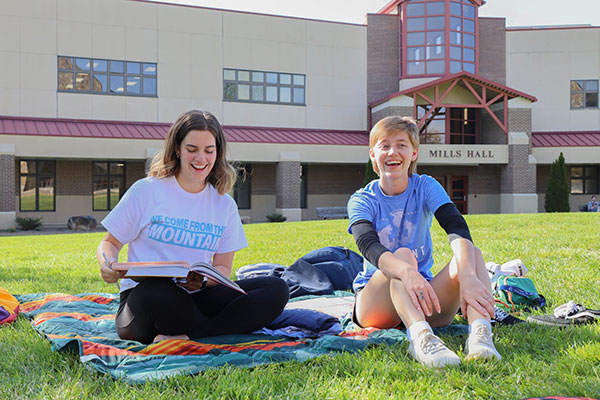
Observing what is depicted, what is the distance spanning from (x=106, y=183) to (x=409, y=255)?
83.8 ft

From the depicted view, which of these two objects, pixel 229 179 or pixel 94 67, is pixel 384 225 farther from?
pixel 94 67

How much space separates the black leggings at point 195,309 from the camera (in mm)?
3389

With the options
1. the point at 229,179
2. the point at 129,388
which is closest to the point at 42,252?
the point at 229,179

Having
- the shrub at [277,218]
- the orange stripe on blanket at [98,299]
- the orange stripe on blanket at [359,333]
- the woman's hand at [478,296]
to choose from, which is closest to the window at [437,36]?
the shrub at [277,218]

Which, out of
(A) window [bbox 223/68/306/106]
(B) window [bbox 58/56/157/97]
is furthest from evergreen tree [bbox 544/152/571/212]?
(B) window [bbox 58/56/157/97]

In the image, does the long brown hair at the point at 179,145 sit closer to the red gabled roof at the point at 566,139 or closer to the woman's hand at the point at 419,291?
the woman's hand at the point at 419,291

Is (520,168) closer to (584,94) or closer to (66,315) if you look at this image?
(584,94)

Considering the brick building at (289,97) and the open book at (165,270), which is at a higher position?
the brick building at (289,97)

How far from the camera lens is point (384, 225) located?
13.0ft

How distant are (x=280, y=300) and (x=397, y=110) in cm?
2460

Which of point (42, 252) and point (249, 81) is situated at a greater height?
point (249, 81)

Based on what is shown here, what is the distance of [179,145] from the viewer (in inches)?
151

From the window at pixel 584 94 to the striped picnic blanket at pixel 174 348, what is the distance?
104 ft

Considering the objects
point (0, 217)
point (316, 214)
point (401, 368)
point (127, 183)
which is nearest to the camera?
point (401, 368)
